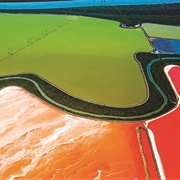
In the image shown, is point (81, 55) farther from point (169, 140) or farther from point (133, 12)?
point (133, 12)

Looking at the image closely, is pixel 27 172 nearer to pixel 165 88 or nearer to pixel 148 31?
pixel 165 88

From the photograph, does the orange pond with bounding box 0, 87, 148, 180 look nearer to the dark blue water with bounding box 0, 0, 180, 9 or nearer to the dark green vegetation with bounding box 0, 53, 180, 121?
the dark green vegetation with bounding box 0, 53, 180, 121

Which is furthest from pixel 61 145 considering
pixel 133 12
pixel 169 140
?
pixel 133 12

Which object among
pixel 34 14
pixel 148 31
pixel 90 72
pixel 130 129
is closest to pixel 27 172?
pixel 130 129

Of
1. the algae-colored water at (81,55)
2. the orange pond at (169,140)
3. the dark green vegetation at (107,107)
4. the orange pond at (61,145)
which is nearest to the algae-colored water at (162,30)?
the algae-colored water at (81,55)

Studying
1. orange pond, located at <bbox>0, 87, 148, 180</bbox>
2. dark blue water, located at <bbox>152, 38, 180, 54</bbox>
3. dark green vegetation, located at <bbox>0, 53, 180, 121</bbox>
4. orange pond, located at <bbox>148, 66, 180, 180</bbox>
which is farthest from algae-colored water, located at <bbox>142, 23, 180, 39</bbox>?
orange pond, located at <bbox>0, 87, 148, 180</bbox>

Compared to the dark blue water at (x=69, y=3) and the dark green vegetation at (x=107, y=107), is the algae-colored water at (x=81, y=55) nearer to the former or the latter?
the dark green vegetation at (x=107, y=107)

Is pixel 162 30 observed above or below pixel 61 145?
above

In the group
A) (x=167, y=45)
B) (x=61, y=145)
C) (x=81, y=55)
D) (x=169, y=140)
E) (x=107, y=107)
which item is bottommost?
(x=169, y=140)
